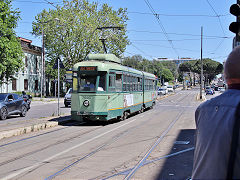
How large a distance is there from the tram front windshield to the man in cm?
1177

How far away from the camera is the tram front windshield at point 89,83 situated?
13672 millimetres

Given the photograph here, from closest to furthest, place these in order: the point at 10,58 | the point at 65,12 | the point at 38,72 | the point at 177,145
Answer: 1. the point at 177,145
2. the point at 10,58
3. the point at 65,12
4. the point at 38,72

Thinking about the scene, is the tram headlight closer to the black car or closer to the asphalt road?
the asphalt road

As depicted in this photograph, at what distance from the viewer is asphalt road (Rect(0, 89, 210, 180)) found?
228 inches

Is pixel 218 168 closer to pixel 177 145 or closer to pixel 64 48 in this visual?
pixel 177 145

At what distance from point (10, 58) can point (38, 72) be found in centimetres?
2073

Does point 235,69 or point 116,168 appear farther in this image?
point 116,168

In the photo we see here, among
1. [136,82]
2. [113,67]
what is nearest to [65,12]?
[136,82]

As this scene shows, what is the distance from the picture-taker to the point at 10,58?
94.0 ft

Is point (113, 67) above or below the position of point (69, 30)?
below

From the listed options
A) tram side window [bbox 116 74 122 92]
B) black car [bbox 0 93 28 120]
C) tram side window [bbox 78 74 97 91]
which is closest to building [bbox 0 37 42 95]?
black car [bbox 0 93 28 120]

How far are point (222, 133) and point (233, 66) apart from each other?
1.45 ft

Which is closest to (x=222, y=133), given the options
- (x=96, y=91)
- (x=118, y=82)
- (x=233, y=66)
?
(x=233, y=66)

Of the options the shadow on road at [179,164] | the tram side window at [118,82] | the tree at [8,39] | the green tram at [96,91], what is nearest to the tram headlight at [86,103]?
the green tram at [96,91]
